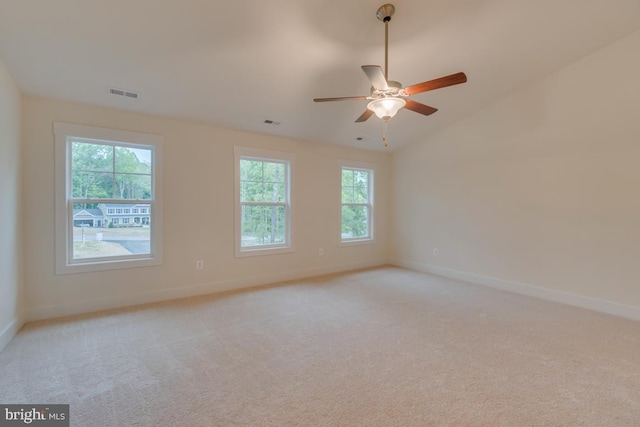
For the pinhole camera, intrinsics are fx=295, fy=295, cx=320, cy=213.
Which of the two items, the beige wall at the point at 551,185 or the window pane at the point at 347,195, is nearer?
the beige wall at the point at 551,185

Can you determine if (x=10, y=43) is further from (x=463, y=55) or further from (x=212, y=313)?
(x=463, y=55)

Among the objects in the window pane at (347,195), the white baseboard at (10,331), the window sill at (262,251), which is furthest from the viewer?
the window pane at (347,195)

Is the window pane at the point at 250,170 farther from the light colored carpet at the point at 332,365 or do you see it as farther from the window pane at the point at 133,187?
the light colored carpet at the point at 332,365

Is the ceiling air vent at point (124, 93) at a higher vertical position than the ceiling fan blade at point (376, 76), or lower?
higher

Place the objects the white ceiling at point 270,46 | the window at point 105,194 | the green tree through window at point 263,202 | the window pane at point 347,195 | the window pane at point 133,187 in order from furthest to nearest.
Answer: the window pane at point 347,195
the green tree through window at point 263,202
the window pane at point 133,187
the window at point 105,194
the white ceiling at point 270,46

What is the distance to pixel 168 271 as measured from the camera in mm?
3850

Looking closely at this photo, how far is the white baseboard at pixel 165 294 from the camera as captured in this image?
3.20 meters

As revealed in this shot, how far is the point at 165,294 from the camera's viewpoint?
382 cm

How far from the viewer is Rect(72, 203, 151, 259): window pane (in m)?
3.40

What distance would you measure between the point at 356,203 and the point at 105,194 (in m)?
3.99

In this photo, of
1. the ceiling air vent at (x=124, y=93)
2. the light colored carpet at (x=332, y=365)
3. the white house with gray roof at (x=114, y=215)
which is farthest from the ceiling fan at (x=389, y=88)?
Result: the white house with gray roof at (x=114, y=215)

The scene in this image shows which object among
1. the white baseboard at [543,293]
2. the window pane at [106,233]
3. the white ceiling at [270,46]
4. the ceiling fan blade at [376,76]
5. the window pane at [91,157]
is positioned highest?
the white ceiling at [270,46]

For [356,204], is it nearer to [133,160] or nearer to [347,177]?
[347,177]

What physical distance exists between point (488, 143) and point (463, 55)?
1757mm
